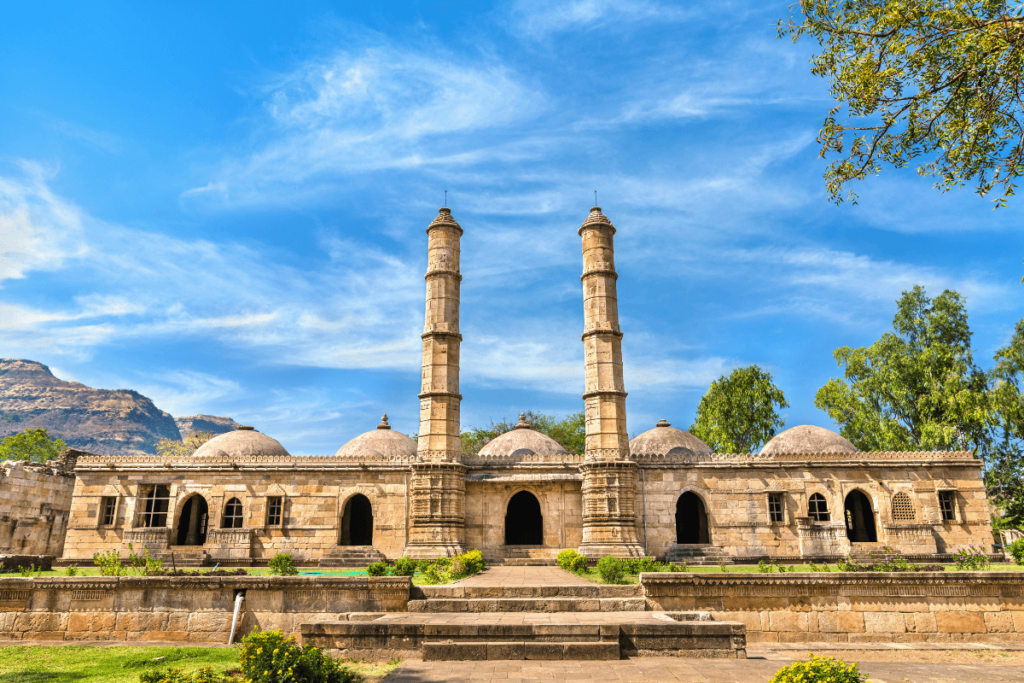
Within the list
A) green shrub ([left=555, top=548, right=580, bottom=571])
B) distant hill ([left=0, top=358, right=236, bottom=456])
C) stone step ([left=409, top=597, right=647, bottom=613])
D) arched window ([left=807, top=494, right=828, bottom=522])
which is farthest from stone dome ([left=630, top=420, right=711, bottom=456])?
distant hill ([left=0, top=358, right=236, bottom=456])

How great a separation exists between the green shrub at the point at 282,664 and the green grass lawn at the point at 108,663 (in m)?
0.80

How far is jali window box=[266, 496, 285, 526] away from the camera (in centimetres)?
1823

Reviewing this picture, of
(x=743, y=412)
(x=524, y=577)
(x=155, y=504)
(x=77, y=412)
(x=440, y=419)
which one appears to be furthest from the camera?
(x=77, y=412)

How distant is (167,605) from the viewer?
10.8m

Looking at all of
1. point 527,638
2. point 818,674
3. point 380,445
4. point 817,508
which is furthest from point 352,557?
point 818,674

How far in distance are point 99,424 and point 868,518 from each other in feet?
588

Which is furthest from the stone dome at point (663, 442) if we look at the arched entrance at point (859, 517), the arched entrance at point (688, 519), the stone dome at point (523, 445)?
the arched entrance at point (859, 517)

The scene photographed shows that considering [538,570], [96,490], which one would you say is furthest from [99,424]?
[538,570]

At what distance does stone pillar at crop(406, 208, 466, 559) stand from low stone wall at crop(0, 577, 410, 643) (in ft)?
18.5

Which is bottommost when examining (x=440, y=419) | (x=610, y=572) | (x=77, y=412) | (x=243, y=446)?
(x=610, y=572)

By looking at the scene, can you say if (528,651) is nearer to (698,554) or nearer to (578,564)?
(578,564)

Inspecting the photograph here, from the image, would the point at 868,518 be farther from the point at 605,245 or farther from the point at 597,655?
the point at 597,655

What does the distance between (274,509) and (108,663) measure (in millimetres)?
10021

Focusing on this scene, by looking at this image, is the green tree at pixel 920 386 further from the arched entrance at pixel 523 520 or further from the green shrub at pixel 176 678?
the green shrub at pixel 176 678
